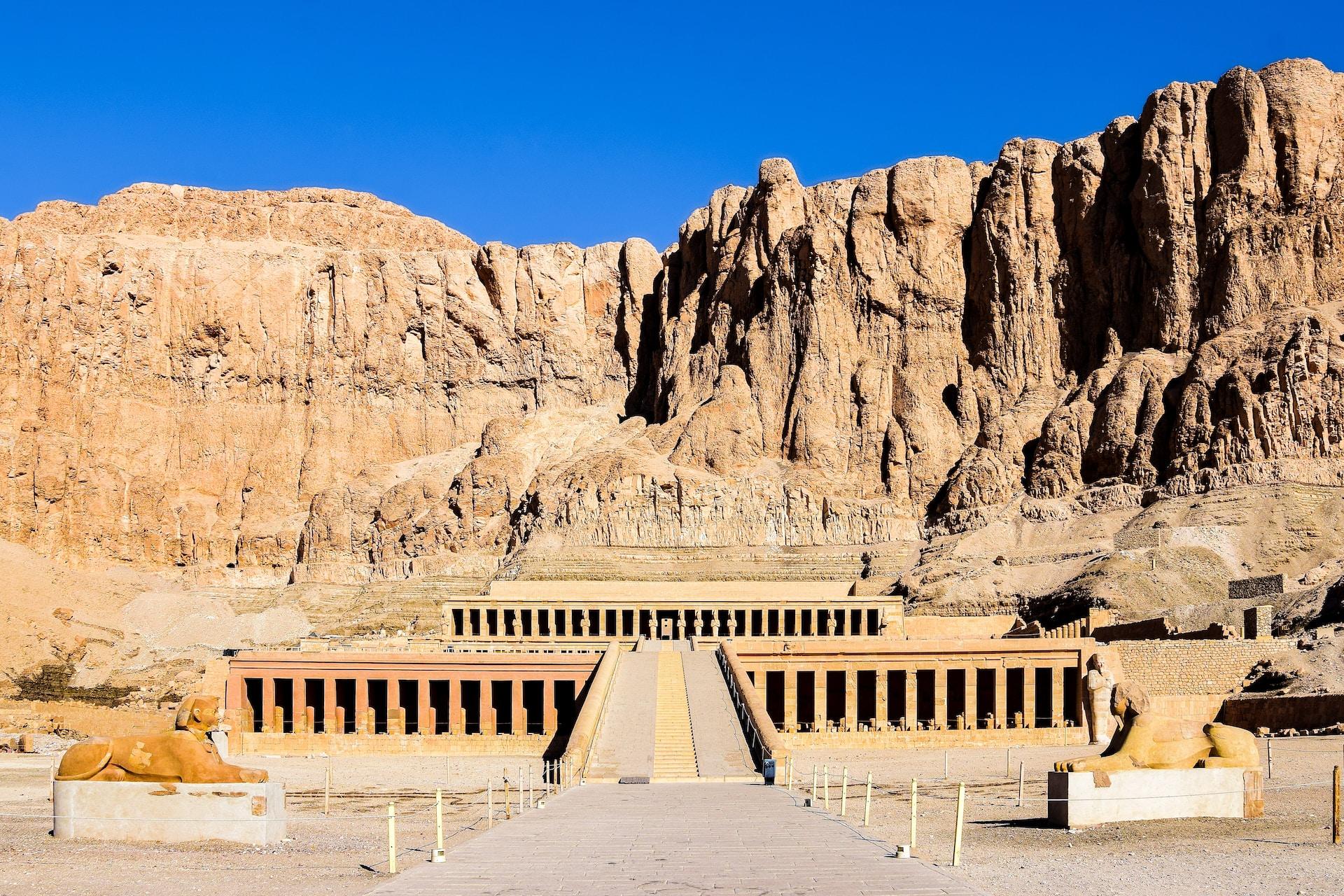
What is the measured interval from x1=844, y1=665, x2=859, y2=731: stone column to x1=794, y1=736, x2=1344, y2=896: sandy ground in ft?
61.8

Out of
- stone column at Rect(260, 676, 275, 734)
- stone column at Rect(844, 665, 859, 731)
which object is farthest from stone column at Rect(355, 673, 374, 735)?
stone column at Rect(844, 665, 859, 731)

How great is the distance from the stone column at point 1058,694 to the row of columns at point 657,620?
97.0 feet

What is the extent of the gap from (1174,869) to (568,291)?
14731cm

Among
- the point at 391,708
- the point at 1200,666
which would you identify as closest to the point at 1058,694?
the point at 1200,666

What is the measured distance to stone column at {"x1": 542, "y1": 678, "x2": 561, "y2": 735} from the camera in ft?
188

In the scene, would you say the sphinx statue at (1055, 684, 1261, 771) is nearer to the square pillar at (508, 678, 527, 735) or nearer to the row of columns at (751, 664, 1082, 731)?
the row of columns at (751, 664, 1082, 731)

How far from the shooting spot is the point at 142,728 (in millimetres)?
A: 64562

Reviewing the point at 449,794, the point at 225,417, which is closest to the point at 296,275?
the point at 225,417

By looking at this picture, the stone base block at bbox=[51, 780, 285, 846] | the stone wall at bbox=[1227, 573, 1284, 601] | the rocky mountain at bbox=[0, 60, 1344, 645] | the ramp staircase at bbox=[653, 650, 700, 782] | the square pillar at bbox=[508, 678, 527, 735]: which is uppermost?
the rocky mountain at bbox=[0, 60, 1344, 645]

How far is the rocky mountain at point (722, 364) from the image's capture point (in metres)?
111

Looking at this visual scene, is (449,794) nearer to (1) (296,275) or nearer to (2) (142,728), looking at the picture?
(2) (142,728)

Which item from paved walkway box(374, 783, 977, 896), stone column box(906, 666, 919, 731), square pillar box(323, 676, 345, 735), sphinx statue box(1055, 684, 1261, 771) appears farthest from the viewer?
square pillar box(323, 676, 345, 735)

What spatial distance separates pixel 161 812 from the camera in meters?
24.1

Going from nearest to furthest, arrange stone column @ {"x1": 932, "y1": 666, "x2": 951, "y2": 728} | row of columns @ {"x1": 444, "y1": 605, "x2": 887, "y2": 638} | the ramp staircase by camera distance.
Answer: the ramp staircase, stone column @ {"x1": 932, "y1": 666, "x2": 951, "y2": 728}, row of columns @ {"x1": 444, "y1": 605, "x2": 887, "y2": 638}
